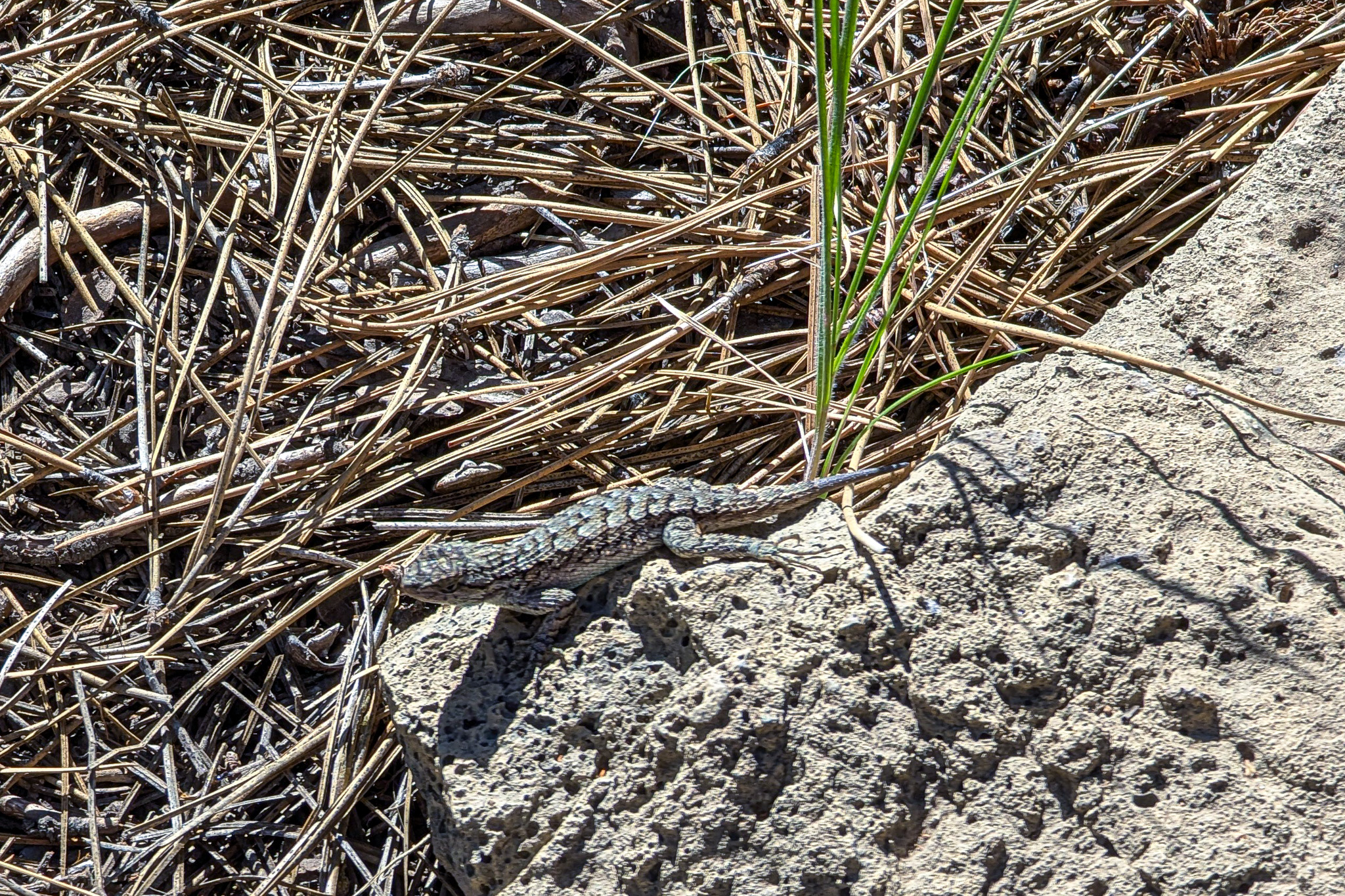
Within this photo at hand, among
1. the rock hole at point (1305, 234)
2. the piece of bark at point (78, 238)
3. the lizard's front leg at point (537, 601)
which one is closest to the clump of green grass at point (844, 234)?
the lizard's front leg at point (537, 601)

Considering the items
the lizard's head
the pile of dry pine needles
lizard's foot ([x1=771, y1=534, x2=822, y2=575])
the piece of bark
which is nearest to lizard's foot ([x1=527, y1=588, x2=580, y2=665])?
the lizard's head

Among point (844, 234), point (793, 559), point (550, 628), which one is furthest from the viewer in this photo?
point (844, 234)

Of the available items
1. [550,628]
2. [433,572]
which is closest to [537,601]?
[550,628]

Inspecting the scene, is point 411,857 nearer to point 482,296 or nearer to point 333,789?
point 333,789

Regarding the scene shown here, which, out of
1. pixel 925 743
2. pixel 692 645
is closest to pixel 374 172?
pixel 692 645

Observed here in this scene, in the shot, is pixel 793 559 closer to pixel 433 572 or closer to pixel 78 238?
pixel 433 572

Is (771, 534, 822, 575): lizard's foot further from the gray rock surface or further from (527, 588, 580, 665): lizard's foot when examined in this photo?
(527, 588, 580, 665): lizard's foot

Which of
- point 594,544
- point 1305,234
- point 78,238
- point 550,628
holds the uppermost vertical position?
point 1305,234
